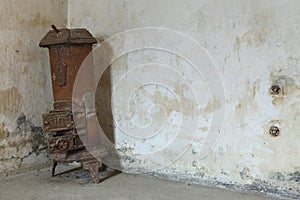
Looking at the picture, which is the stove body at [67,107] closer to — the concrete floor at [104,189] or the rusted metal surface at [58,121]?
the rusted metal surface at [58,121]

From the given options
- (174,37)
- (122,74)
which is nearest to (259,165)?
(174,37)

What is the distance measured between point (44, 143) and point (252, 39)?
220cm

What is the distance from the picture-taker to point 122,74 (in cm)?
368

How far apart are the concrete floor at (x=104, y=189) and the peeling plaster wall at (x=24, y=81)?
0.24 metres

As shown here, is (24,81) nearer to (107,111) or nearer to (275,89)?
(107,111)

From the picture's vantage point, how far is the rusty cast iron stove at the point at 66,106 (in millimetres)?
3281

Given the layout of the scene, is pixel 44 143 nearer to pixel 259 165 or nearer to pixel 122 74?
pixel 122 74

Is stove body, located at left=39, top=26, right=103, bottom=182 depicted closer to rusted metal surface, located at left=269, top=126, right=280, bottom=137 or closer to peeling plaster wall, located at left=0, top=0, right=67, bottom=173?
peeling plaster wall, located at left=0, top=0, right=67, bottom=173

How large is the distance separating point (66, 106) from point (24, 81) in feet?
1.86

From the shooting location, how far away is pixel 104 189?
10.4ft

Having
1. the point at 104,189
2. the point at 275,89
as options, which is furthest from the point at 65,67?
the point at 275,89

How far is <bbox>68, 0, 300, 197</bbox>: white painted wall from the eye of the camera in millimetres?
2838

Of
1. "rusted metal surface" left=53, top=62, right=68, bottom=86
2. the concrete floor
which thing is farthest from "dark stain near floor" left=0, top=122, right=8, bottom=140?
"rusted metal surface" left=53, top=62, right=68, bottom=86

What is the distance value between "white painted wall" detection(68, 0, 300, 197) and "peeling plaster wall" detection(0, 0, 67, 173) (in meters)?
0.76
